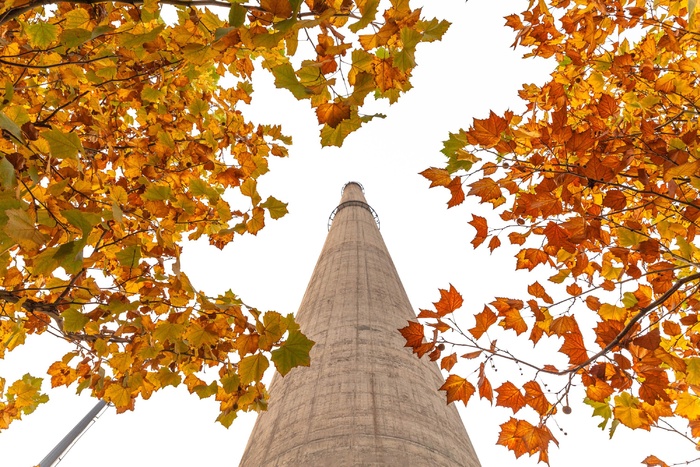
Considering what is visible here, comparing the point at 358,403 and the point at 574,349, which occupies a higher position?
the point at 358,403

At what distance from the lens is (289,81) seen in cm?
143

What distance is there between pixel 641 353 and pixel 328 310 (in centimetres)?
420

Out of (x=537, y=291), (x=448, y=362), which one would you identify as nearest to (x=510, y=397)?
(x=448, y=362)

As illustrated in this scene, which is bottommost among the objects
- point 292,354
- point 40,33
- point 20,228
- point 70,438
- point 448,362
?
point 20,228

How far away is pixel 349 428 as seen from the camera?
379 cm

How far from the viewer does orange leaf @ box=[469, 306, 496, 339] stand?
272 cm

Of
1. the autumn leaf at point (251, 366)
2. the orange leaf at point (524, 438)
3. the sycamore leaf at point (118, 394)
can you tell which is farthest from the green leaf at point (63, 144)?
the orange leaf at point (524, 438)

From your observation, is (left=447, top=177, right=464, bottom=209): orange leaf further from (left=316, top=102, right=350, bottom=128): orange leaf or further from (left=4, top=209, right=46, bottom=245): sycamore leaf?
(left=4, top=209, right=46, bottom=245): sycamore leaf

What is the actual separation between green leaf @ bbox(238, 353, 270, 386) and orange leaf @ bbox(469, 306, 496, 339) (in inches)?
55.0

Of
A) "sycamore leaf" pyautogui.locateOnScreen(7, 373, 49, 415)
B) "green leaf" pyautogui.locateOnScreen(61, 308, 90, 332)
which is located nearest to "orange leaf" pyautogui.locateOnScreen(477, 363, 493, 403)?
"green leaf" pyautogui.locateOnScreen(61, 308, 90, 332)

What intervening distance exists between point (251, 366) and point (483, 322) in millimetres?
1565

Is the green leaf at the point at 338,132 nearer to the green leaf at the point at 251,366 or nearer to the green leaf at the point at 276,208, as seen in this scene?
the green leaf at the point at 276,208

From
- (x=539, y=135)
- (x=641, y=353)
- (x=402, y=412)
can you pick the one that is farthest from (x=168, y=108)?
(x=641, y=353)

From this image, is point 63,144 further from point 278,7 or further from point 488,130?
point 488,130
